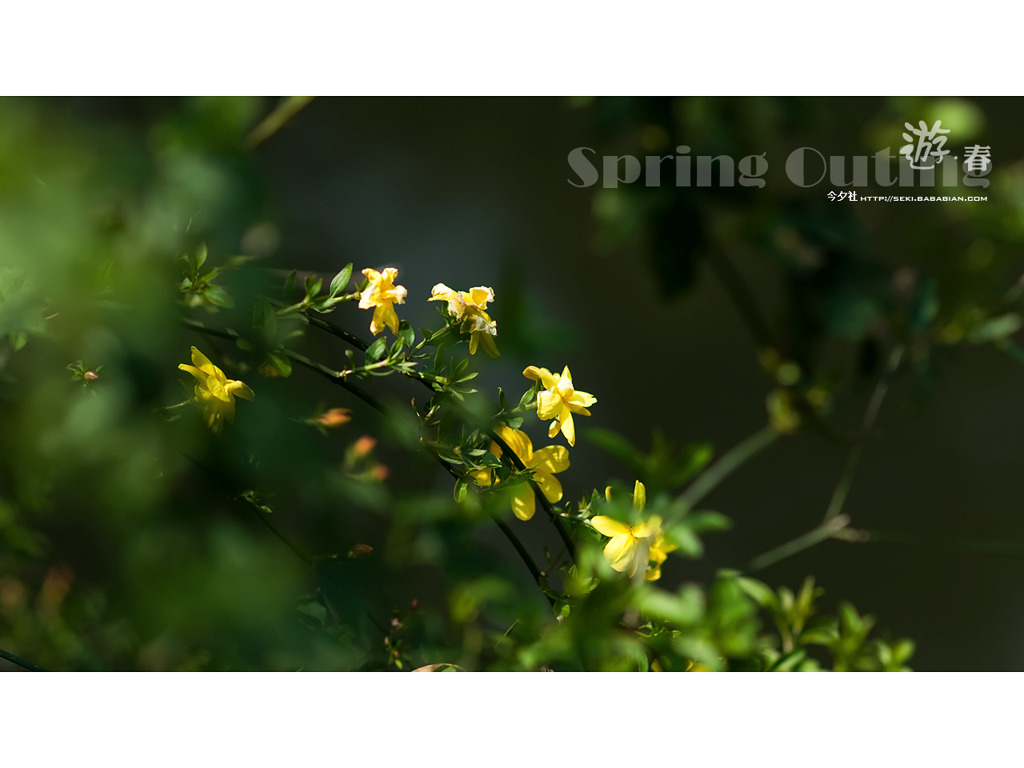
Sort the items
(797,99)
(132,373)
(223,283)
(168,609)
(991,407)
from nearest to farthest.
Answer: (168,609) < (132,373) < (223,283) < (797,99) < (991,407)

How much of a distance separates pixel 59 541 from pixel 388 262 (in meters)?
0.60

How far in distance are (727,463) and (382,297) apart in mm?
624

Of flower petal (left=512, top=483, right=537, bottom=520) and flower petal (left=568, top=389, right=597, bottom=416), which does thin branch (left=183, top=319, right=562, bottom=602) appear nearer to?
flower petal (left=512, top=483, right=537, bottom=520)

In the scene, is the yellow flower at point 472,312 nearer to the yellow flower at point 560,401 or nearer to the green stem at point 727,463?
the yellow flower at point 560,401

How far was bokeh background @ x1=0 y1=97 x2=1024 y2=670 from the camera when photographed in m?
0.74

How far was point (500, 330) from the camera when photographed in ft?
3.22

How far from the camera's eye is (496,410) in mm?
914

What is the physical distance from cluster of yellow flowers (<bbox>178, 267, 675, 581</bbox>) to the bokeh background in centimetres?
4

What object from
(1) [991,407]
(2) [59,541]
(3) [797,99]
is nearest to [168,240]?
(2) [59,541]

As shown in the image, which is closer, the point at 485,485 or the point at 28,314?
the point at 28,314

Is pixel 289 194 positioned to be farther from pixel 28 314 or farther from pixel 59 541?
pixel 59 541

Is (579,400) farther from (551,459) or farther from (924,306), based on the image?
(924,306)

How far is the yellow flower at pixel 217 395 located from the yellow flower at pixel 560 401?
32 cm

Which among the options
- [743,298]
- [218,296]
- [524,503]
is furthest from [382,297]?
[743,298]
